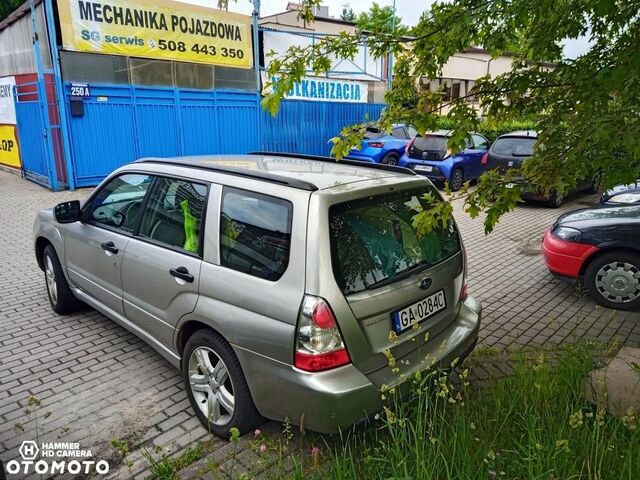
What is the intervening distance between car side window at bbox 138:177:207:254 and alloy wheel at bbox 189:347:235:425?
71 cm

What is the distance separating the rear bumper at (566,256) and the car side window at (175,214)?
4279mm

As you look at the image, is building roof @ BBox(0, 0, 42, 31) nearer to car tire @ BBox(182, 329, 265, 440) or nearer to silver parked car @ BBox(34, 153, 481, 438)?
silver parked car @ BBox(34, 153, 481, 438)

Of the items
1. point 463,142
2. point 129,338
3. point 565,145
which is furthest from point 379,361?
point 129,338

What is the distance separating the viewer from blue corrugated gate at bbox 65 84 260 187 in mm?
12164

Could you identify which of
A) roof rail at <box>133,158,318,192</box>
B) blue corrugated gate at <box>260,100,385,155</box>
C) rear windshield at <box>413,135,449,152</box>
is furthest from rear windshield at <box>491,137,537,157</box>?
roof rail at <box>133,158,318,192</box>

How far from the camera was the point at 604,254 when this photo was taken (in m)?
5.47

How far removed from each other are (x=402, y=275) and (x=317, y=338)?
2.35 feet

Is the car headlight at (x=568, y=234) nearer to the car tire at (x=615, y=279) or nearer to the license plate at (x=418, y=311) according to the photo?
the car tire at (x=615, y=279)

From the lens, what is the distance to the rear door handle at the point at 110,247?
3.95 metres

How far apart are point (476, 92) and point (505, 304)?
3196 millimetres

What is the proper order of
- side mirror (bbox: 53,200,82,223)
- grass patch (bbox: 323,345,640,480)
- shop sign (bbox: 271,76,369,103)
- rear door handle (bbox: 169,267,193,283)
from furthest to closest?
1. shop sign (bbox: 271,76,369,103)
2. side mirror (bbox: 53,200,82,223)
3. rear door handle (bbox: 169,267,193,283)
4. grass patch (bbox: 323,345,640,480)

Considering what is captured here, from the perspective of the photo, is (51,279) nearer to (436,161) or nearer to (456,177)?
(436,161)

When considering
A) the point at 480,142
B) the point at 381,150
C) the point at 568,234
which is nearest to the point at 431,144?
the point at 381,150

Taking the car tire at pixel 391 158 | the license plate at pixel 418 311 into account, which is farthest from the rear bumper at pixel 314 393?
the car tire at pixel 391 158
